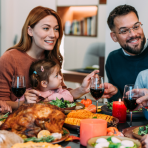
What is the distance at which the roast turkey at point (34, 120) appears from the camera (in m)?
0.94

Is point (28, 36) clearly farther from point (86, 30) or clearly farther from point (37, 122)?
point (86, 30)

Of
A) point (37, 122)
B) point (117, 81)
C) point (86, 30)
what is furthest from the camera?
point (86, 30)

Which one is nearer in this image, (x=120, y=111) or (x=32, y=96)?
(x=120, y=111)

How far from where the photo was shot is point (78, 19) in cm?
488

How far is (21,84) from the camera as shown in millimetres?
1365

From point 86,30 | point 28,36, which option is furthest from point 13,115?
point 86,30

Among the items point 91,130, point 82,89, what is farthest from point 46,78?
point 91,130

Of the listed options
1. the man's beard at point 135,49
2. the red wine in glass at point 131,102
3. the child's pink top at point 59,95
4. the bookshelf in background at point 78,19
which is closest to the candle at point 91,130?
the red wine in glass at point 131,102

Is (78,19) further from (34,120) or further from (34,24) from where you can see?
(34,120)

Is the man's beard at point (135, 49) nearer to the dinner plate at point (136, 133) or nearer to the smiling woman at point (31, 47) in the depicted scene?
the smiling woman at point (31, 47)

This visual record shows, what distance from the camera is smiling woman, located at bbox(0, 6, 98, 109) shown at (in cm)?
180

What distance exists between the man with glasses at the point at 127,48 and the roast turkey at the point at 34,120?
3.62 feet

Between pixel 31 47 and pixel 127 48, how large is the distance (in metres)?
0.94

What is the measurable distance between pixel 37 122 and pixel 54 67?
37.8 inches
